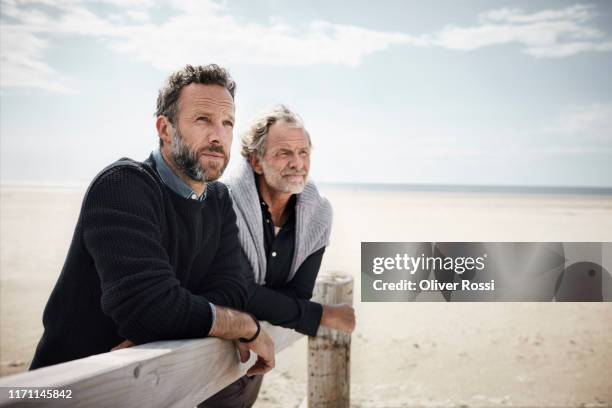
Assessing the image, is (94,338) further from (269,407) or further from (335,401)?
(269,407)

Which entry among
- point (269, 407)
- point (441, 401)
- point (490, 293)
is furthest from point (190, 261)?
point (490, 293)

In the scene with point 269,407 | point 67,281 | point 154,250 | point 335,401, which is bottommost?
point 269,407

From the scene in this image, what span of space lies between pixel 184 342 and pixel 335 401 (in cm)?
152

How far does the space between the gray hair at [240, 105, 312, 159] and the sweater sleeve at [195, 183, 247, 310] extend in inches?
29.4

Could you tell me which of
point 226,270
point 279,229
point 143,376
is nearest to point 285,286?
point 279,229

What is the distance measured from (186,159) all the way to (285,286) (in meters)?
1.01

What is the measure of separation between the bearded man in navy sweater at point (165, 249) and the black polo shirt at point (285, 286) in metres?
0.28

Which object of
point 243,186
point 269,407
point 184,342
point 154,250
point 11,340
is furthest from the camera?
point 11,340

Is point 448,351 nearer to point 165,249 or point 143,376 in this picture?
point 165,249

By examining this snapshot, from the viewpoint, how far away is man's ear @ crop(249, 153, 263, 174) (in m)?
2.62

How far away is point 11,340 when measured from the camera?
5277mm

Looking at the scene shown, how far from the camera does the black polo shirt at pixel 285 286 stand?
2049 millimetres

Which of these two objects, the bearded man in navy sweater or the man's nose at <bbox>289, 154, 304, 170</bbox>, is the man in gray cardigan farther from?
the bearded man in navy sweater

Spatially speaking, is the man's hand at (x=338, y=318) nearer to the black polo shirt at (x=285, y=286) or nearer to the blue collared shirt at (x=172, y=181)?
the black polo shirt at (x=285, y=286)
